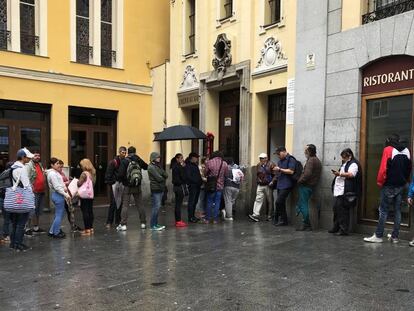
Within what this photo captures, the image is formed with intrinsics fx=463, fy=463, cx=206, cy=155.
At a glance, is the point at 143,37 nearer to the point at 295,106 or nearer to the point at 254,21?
the point at 254,21

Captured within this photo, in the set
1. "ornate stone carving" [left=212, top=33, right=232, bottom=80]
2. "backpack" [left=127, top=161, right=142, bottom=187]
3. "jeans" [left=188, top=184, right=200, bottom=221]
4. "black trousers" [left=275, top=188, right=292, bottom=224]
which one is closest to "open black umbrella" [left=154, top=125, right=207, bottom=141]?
"jeans" [left=188, top=184, right=200, bottom=221]

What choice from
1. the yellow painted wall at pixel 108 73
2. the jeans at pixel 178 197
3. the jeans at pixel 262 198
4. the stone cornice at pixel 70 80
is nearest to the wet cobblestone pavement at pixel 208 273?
the jeans at pixel 178 197

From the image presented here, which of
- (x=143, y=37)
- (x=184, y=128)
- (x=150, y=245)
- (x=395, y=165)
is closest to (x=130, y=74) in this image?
(x=143, y=37)

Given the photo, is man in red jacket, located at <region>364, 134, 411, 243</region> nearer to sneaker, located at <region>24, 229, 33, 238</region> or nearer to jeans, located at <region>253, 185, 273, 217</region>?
jeans, located at <region>253, 185, 273, 217</region>

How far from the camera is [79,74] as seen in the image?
571 inches

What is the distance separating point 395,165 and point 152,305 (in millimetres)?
4866

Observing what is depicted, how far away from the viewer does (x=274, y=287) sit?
5453 mm

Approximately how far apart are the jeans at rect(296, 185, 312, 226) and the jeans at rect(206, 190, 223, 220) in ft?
6.64

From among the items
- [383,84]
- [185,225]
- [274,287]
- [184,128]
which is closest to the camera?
[274,287]

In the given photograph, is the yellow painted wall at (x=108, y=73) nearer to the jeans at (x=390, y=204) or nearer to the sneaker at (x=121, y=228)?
the sneaker at (x=121, y=228)

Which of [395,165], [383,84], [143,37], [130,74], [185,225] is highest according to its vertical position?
[143,37]

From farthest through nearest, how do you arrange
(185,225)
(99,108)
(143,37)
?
(143,37) → (99,108) → (185,225)

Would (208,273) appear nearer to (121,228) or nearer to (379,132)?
(121,228)

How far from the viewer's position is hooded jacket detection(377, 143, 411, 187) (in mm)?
7680
